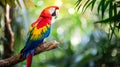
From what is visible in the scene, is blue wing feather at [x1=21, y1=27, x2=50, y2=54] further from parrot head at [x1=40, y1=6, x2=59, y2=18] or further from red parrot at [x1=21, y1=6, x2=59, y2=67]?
parrot head at [x1=40, y1=6, x2=59, y2=18]

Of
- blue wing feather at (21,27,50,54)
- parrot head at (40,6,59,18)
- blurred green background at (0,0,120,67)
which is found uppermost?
parrot head at (40,6,59,18)

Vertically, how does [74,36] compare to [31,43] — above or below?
below

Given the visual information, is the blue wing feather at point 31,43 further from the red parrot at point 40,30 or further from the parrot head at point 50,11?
the parrot head at point 50,11

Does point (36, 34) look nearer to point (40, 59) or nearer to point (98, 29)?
point (98, 29)

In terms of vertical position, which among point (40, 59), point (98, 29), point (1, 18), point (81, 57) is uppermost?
point (1, 18)

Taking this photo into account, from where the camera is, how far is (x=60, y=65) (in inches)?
183

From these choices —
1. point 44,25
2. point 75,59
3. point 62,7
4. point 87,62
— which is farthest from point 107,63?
point 44,25

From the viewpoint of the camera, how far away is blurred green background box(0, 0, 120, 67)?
366cm

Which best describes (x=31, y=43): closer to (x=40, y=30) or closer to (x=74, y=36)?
(x=40, y=30)

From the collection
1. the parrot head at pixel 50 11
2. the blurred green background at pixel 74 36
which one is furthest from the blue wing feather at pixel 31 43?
the blurred green background at pixel 74 36

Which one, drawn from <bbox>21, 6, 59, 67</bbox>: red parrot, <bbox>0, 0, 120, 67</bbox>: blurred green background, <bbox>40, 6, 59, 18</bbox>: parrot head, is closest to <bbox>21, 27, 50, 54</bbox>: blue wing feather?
<bbox>21, 6, 59, 67</bbox>: red parrot

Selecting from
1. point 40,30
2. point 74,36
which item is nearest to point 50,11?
point 40,30

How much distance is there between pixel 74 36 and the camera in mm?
4980

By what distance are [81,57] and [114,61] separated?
27.4 inches
